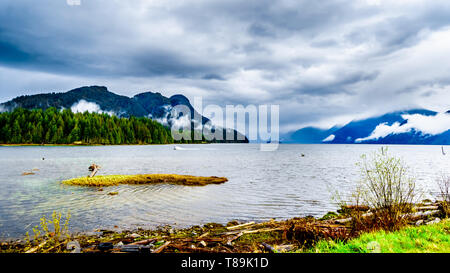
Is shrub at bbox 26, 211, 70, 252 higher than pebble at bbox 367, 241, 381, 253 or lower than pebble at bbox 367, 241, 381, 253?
lower

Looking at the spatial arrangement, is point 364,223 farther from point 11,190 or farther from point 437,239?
point 11,190

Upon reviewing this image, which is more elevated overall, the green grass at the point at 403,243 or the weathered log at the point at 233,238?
the green grass at the point at 403,243

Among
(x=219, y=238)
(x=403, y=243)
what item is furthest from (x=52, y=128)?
(x=403, y=243)

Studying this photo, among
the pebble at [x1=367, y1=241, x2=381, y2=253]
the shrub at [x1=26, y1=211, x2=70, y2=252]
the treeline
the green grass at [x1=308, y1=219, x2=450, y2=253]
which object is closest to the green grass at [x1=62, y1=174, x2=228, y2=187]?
the shrub at [x1=26, y1=211, x2=70, y2=252]

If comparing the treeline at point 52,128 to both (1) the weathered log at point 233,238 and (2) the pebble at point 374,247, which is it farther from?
(2) the pebble at point 374,247

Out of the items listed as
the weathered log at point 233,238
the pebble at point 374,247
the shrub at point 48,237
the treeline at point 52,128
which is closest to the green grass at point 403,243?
the pebble at point 374,247

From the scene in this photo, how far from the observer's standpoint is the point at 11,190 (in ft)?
88.5

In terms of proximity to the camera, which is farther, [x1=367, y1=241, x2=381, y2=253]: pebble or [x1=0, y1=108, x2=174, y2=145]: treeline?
[x1=0, y1=108, x2=174, y2=145]: treeline

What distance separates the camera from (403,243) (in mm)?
8156

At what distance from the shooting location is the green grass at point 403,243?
751 centimetres

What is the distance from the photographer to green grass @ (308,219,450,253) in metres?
7.51

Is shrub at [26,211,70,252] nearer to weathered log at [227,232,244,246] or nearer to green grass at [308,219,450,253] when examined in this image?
weathered log at [227,232,244,246]
